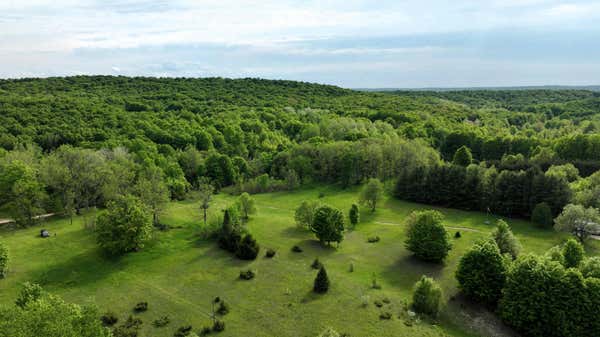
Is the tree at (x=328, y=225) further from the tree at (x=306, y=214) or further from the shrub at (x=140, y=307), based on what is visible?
the shrub at (x=140, y=307)

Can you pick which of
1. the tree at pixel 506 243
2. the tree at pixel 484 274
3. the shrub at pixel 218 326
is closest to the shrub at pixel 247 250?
the shrub at pixel 218 326

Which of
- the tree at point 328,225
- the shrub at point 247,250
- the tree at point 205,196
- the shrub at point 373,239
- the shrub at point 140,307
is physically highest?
the tree at point 205,196

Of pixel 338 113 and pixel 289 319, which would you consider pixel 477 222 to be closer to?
pixel 289 319

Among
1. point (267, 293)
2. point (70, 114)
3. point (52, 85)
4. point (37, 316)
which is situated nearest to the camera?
point (37, 316)

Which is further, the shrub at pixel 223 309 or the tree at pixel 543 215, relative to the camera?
the tree at pixel 543 215

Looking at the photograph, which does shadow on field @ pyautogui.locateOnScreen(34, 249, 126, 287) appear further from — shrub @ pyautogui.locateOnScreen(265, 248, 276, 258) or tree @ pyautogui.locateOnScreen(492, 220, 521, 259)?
tree @ pyautogui.locateOnScreen(492, 220, 521, 259)

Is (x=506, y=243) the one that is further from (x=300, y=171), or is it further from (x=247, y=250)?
(x=300, y=171)

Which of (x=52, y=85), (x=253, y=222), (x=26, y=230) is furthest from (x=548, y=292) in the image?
(x=52, y=85)
